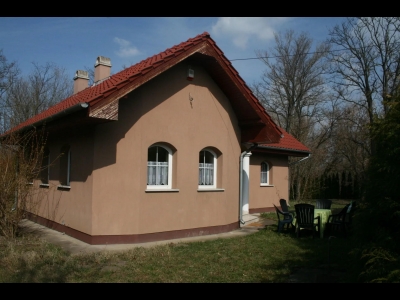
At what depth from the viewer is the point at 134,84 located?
361 inches

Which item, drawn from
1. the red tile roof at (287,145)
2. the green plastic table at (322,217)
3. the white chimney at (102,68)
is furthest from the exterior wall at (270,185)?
the white chimney at (102,68)

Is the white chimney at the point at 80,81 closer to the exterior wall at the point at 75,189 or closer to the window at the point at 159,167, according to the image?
the exterior wall at the point at 75,189

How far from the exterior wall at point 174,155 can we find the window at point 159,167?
0.63ft

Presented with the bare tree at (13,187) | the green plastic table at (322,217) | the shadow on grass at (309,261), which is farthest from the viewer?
the green plastic table at (322,217)

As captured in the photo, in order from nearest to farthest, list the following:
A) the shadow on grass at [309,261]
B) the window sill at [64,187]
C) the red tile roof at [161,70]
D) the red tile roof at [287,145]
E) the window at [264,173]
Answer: the shadow on grass at [309,261]
the red tile roof at [161,70]
the window sill at [64,187]
the red tile roof at [287,145]
the window at [264,173]

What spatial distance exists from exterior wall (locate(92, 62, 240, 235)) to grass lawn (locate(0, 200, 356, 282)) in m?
1.16

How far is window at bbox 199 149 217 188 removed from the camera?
38.6ft

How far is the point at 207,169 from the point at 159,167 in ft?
6.11

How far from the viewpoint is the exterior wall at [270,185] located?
17.1m

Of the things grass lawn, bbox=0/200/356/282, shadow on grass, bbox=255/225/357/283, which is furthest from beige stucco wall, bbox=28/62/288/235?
shadow on grass, bbox=255/225/357/283

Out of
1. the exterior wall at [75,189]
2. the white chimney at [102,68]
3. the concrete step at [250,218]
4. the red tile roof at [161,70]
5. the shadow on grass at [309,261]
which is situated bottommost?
the shadow on grass at [309,261]

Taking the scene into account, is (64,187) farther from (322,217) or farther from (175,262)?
(322,217)

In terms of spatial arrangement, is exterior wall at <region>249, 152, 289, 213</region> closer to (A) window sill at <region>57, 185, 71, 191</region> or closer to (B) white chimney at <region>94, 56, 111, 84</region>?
(B) white chimney at <region>94, 56, 111, 84</region>
